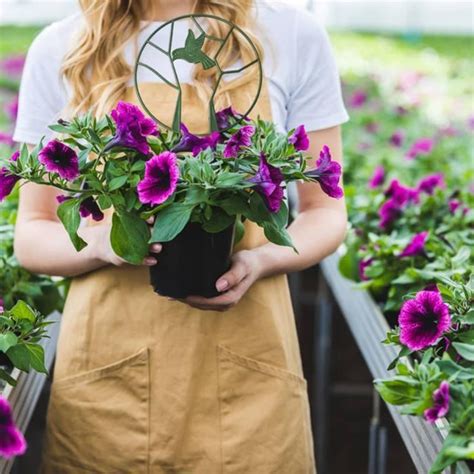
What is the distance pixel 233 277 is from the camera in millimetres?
1657

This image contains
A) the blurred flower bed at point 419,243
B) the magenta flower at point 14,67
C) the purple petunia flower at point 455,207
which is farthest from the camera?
the magenta flower at point 14,67

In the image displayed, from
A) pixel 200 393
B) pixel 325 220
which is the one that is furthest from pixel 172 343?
pixel 325 220

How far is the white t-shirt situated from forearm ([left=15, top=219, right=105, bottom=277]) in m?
0.16

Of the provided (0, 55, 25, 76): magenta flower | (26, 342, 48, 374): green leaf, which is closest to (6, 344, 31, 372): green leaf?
(26, 342, 48, 374): green leaf

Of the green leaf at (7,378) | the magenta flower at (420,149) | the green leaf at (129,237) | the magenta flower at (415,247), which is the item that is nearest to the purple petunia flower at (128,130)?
the green leaf at (129,237)

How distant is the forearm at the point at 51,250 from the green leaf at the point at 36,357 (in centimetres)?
20

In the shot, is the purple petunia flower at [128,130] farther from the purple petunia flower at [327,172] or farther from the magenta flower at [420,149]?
the magenta flower at [420,149]

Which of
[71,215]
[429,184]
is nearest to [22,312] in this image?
[71,215]

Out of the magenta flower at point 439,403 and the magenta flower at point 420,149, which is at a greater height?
the magenta flower at point 439,403

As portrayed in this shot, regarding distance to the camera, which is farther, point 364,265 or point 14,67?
point 14,67

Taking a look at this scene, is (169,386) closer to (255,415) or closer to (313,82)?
(255,415)

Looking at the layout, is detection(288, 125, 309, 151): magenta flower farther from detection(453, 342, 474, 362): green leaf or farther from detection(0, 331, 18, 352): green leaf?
detection(0, 331, 18, 352): green leaf

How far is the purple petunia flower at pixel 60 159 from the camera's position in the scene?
1477mm

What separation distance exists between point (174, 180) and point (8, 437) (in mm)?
398
